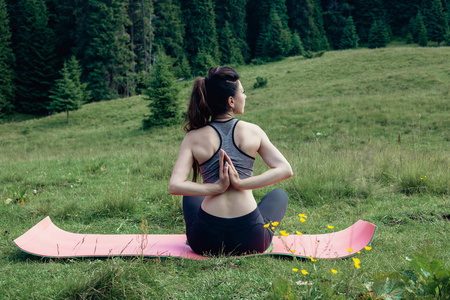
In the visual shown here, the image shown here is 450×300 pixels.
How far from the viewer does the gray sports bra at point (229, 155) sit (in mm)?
2877

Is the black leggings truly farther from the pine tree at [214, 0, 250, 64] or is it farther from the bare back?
the pine tree at [214, 0, 250, 64]

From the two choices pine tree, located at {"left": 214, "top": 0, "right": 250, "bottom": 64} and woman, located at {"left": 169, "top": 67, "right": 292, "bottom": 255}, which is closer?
woman, located at {"left": 169, "top": 67, "right": 292, "bottom": 255}

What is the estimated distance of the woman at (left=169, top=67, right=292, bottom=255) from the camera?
2.84 meters

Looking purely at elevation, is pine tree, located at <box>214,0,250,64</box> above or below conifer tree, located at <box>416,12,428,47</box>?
above

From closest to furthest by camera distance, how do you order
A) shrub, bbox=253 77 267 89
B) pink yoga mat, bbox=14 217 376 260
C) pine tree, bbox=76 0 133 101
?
pink yoga mat, bbox=14 217 376 260, shrub, bbox=253 77 267 89, pine tree, bbox=76 0 133 101

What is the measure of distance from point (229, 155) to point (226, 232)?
23.8 inches

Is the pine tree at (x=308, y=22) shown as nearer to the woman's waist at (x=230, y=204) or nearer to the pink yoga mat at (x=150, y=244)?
the pink yoga mat at (x=150, y=244)

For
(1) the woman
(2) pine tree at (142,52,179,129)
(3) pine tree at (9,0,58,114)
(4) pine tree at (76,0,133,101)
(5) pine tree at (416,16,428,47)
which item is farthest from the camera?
(5) pine tree at (416,16,428,47)

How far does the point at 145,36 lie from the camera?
42312 mm

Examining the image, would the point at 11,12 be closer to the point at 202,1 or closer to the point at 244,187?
the point at 202,1

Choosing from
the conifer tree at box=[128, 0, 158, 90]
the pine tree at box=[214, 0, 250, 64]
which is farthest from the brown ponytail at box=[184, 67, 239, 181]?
the pine tree at box=[214, 0, 250, 64]

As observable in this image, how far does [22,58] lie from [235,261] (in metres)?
44.5

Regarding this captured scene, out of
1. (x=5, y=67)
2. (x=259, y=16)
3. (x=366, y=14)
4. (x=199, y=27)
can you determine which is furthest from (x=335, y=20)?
(x=5, y=67)

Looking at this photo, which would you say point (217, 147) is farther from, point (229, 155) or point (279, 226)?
point (279, 226)
